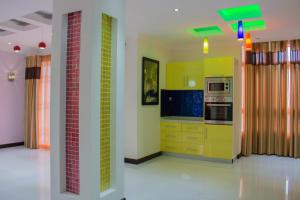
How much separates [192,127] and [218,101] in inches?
34.1

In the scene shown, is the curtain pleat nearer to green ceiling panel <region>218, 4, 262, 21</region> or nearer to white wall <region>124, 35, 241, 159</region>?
white wall <region>124, 35, 241, 159</region>

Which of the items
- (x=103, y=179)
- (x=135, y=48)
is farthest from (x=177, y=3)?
(x=103, y=179)

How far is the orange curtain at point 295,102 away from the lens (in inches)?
253

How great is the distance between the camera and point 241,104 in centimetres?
687

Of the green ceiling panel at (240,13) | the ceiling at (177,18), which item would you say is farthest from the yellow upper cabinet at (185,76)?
the green ceiling panel at (240,13)

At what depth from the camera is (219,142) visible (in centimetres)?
617

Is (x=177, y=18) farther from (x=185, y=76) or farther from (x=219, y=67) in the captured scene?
(x=185, y=76)

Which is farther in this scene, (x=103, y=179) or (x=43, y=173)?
(x=43, y=173)

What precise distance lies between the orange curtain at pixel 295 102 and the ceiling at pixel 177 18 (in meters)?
0.51

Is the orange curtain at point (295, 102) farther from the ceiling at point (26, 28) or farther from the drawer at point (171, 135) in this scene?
the ceiling at point (26, 28)

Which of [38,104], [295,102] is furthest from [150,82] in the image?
[38,104]

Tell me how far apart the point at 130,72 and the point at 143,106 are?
32.1 inches

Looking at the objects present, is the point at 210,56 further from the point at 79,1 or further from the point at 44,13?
the point at 79,1

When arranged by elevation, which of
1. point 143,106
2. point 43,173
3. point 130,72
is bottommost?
point 43,173
